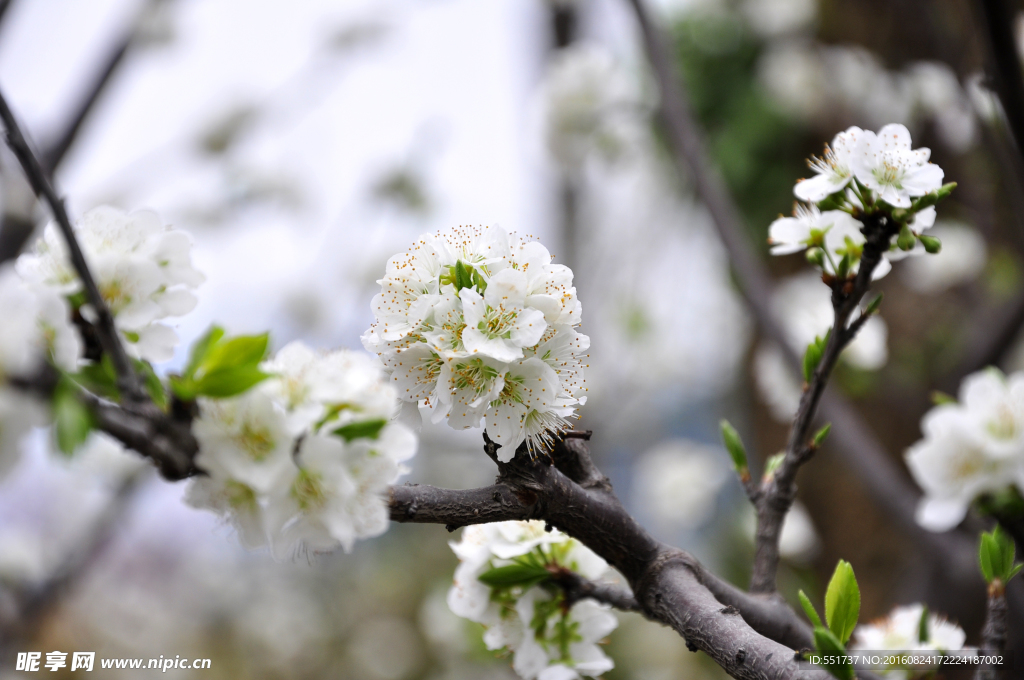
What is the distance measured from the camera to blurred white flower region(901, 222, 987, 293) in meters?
2.41

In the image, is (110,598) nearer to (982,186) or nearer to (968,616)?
(968,616)

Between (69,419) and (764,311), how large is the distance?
1.47 m

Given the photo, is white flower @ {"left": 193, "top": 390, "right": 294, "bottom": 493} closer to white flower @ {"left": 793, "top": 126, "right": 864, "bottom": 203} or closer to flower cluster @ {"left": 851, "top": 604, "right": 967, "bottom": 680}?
white flower @ {"left": 793, "top": 126, "right": 864, "bottom": 203}

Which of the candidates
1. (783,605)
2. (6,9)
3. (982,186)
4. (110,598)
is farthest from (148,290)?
(110,598)

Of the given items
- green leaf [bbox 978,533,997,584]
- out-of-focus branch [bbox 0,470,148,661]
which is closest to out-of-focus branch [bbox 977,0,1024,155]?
green leaf [bbox 978,533,997,584]

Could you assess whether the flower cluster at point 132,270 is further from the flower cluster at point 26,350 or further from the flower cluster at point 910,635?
the flower cluster at point 910,635

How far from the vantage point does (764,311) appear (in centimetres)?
163

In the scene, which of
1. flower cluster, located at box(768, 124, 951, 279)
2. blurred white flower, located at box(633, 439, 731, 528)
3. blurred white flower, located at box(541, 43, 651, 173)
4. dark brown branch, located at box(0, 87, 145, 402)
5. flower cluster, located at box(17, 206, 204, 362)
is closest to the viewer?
dark brown branch, located at box(0, 87, 145, 402)

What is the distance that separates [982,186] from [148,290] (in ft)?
9.19

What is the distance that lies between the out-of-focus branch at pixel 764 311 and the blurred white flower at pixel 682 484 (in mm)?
1287

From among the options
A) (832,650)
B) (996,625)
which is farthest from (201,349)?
(996,625)

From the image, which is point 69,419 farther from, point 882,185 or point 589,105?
point 589,105

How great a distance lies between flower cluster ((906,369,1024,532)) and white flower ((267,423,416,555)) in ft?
1.60

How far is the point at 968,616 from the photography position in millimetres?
1909
